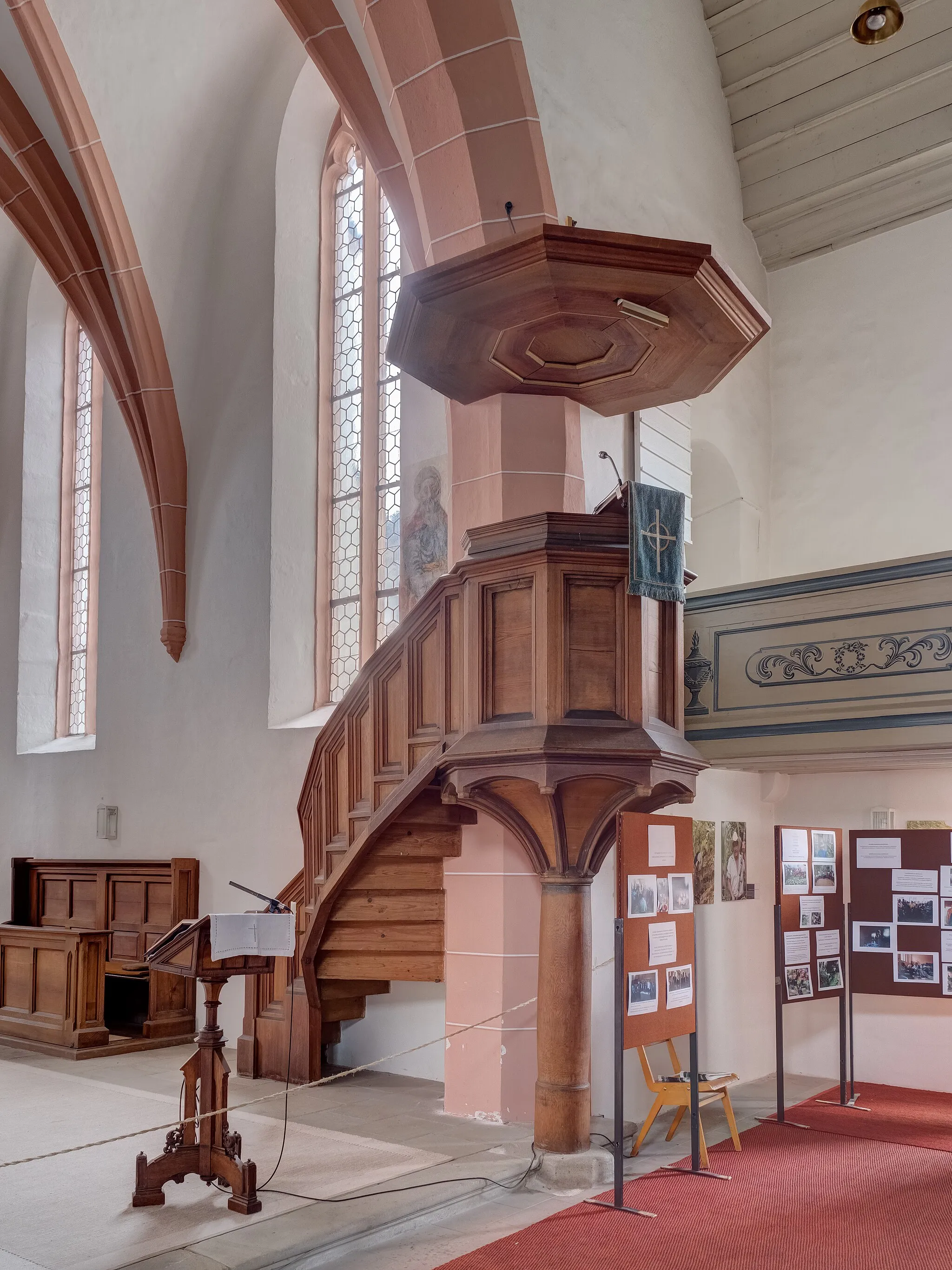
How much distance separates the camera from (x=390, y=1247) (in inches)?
195

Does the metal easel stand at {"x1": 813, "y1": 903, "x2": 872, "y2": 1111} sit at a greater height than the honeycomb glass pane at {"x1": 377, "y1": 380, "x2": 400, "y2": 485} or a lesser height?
lesser

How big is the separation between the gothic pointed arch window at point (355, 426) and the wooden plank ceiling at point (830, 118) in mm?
3020

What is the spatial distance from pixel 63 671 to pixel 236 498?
3873mm

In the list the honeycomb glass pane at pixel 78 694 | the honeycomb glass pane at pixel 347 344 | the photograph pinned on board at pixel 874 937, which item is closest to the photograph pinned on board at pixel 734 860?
the photograph pinned on board at pixel 874 937

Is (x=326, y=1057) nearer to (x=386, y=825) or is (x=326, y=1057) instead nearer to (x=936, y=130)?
(x=386, y=825)

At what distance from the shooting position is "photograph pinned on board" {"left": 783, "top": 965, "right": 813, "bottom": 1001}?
285 inches

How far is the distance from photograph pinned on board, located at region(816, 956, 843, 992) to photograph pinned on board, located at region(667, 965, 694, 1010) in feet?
5.96

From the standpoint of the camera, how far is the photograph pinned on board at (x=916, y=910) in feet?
23.9

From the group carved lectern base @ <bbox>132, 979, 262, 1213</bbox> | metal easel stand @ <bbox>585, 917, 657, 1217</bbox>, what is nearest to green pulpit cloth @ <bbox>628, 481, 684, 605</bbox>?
metal easel stand @ <bbox>585, 917, 657, 1217</bbox>

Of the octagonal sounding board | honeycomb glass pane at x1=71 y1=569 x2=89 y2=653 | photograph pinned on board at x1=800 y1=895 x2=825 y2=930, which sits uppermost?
the octagonal sounding board

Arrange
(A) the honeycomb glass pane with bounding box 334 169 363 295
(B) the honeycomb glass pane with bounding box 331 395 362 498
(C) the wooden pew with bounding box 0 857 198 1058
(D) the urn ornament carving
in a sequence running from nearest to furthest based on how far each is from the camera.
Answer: (D) the urn ornament carving → (C) the wooden pew with bounding box 0 857 198 1058 → (B) the honeycomb glass pane with bounding box 331 395 362 498 → (A) the honeycomb glass pane with bounding box 334 169 363 295

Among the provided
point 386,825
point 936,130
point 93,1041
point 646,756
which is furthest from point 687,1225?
point 936,130

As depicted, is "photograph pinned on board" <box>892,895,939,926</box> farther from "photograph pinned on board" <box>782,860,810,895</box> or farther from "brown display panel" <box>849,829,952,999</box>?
"photograph pinned on board" <box>782,860,810,895</box>

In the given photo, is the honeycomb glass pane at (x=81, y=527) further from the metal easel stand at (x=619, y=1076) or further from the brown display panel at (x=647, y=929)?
the metal easel stand at (x=619, y=1076)
